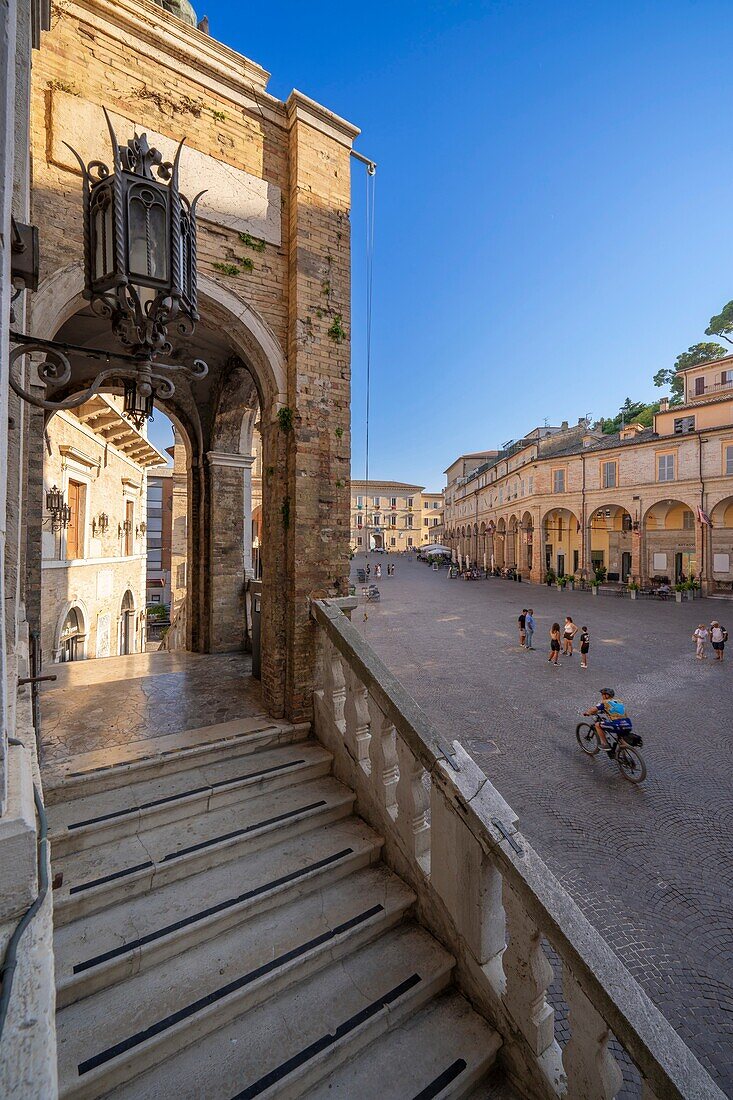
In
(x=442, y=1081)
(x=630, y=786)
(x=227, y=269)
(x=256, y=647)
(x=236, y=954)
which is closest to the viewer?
(x=442, y=1081)

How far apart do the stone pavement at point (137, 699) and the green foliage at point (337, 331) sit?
14.6ft

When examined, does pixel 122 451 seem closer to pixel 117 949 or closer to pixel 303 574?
pixel 303 574

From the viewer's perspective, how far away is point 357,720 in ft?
13.7

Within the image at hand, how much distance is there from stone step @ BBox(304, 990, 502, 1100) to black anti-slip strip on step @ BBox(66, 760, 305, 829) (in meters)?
2.00

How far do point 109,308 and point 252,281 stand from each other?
3.28 meters

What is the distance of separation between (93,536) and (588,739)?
42.6 feet

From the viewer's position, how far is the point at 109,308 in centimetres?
261

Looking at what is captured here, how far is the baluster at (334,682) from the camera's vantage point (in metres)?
4.64

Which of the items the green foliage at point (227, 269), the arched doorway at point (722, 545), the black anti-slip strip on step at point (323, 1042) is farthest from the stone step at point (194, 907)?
the arched doorway at point (722, 545)

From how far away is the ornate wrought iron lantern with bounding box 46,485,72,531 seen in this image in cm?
1047

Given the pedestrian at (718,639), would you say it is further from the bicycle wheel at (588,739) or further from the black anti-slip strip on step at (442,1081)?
the black anti-slip strip on step at (442,1081)

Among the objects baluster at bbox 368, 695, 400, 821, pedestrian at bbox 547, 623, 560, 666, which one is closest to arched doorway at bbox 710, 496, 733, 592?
pedestrian at bbox 547, 623, 560, 666

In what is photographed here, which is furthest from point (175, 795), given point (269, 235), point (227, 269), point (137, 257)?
point (269, 235)

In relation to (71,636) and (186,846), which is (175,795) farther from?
(71,636)
